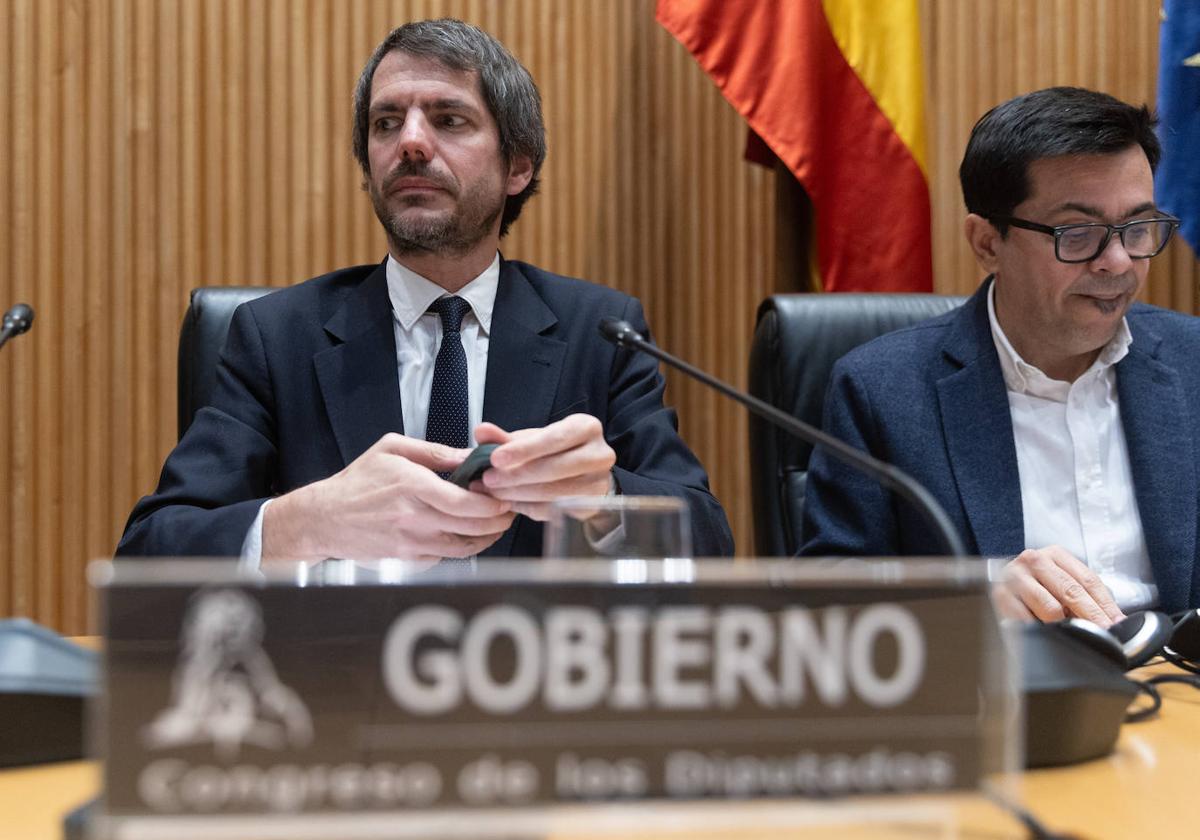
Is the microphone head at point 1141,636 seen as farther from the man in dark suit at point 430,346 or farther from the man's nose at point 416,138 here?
the man's nose at point 416,138

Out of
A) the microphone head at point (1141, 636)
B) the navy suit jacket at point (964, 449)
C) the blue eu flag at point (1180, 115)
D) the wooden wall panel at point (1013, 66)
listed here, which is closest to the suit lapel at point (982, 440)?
the navy suit jacket at point (964, 449)

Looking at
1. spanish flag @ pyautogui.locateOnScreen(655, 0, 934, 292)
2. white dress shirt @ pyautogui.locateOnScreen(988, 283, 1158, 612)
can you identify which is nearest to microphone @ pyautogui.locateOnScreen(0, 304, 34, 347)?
white dress shirt @ pyautogui.locateOnScreen(988, 283, 1158, 612)

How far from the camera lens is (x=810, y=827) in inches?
24.3

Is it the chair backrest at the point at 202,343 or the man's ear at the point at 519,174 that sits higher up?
the man's ear at the point at 519,174

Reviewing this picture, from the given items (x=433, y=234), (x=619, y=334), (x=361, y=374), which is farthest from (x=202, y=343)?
(x=619, y=334)

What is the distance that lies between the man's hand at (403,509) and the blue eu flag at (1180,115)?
198cm

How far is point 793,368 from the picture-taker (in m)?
2.00

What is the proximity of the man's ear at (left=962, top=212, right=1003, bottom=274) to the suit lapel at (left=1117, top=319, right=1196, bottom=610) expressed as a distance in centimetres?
26

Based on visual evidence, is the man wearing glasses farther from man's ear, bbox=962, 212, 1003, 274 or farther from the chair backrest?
the chair backrest

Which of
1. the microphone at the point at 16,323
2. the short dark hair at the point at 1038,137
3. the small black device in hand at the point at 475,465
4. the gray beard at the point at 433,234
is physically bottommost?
the small black device in hand at the point at 475,465

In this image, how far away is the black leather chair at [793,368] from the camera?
2006 mm

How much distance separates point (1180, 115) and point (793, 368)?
1204 millimetres

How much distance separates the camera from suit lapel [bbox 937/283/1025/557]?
1.75 m

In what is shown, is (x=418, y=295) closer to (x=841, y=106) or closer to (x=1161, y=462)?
(x=1161, y=462)
